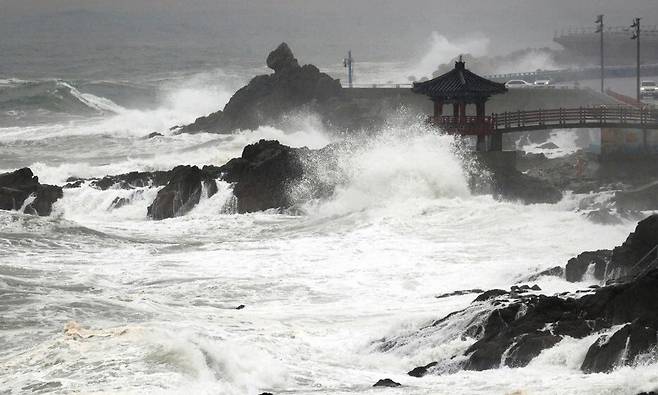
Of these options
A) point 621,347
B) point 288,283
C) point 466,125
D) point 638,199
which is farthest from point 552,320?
point 466,125

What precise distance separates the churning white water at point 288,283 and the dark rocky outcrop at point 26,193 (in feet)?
1.34

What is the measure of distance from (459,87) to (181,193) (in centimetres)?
836

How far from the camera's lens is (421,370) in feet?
50.9

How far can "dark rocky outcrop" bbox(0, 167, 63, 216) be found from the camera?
1276 inches

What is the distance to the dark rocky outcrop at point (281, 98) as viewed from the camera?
168 ft

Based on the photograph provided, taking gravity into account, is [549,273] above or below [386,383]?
above

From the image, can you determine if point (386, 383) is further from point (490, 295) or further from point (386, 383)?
point (490, 295)

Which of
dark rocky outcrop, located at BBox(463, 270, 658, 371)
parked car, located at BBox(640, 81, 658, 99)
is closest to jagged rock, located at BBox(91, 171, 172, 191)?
dark rocky outcrop, located at BBox(463, 270, 658, 371)

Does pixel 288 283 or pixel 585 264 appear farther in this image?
pixel 288 283

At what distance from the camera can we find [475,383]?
14.5m

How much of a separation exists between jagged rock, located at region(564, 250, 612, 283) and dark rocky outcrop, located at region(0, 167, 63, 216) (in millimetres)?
16767

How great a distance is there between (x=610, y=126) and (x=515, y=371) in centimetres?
2200

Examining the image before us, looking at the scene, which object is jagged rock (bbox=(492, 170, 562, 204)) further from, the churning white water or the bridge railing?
the bridge railing

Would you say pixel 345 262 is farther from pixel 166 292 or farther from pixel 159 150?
pixel 159 150
